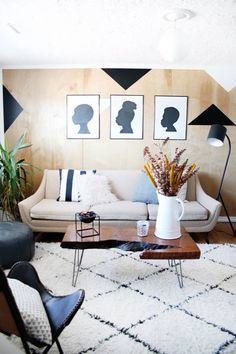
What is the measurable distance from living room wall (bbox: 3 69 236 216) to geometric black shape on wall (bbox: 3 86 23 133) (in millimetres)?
52

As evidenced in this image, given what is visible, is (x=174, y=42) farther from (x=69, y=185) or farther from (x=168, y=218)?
(x=69, y=185)

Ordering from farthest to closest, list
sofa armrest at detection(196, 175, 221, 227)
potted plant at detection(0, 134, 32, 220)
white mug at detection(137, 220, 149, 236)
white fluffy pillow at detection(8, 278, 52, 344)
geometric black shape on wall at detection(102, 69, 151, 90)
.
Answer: geometric black shape on wall at detection(102, 69, 151, 90) < potted plant at detection(0, 134, 32, 220) < sofa armrest at detection(196, 175, 221, 227) < white mug at detection(137, 220, 149, 236) < white fluffy pillow at detection(8, 278, 52, 344)

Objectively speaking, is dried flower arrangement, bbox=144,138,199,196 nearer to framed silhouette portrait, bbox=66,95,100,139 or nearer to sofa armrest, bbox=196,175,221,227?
sofa armrest, bbox=196,175,221,227

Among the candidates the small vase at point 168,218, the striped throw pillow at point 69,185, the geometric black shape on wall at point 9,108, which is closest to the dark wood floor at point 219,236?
the small vase at point 168,218

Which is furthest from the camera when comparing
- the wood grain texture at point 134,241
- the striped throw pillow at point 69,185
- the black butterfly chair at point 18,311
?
the striped throw pillow at point 69,185

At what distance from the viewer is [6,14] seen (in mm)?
2471

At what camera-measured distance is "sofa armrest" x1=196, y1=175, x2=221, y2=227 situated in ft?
11.2

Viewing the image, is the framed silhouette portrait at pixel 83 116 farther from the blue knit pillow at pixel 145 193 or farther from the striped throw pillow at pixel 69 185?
the blue knit pillow at pixel 145 193

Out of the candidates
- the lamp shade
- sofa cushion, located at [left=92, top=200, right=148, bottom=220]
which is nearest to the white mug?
sofa cushion, located at [left=92, top=200, right=148, bottom=220]

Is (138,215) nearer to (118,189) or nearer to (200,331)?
(118,189)

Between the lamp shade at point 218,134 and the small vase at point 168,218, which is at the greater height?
the lamp shade at point 218,134

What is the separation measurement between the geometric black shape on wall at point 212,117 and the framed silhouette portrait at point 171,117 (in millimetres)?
174

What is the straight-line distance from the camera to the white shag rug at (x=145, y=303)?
183cm

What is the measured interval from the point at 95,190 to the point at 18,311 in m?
2.59
